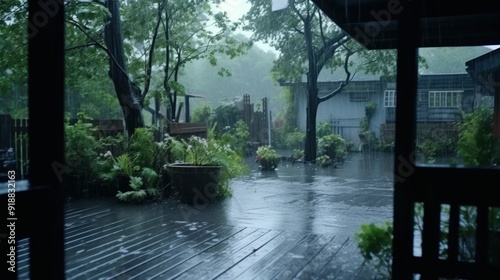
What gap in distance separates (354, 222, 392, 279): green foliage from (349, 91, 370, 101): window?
16.8 metres

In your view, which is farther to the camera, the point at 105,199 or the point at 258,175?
the point at 258,175

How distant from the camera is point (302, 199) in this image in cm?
635

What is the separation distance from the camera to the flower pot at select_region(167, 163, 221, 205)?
5.80 metres

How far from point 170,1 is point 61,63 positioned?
729 centimetres

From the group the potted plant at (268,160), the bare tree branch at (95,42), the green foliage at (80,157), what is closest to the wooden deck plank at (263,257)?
the green foliage at (80,157)

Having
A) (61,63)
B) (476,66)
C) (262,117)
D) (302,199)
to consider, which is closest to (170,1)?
(302,199)

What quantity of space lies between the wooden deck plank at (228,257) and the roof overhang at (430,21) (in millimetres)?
2118

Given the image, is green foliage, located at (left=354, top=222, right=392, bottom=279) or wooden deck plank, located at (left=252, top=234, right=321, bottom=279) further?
wooden deck plank, located at (left=252, top=234, right=321, bottom=279)

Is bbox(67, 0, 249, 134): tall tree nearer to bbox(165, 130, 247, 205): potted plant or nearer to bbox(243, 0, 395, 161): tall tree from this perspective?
bbox(165, 130, 247, 205): potted plant

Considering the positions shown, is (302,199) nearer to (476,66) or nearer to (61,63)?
(476,66)

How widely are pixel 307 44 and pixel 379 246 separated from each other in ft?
35.5

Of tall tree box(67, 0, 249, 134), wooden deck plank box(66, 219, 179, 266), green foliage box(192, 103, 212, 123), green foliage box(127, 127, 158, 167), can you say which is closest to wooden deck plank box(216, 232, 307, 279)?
wooden deck plank box(66, 219, 179, 266)

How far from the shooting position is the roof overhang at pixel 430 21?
8.42 feet

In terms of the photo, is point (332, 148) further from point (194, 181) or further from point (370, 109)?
point (194, 181)
